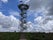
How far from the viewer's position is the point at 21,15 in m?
19.8

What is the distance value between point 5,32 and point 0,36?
92 cm

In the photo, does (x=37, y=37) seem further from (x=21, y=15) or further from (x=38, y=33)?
(x=21, y=15)

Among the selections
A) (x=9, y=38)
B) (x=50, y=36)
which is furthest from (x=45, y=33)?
(x=9, y=38)

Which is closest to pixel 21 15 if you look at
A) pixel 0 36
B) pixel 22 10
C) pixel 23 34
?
pixel 22 10

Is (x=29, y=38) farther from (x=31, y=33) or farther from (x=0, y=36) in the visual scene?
(x=0, y=36)

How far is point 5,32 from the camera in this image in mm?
16781

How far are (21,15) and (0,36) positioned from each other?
5256 mm

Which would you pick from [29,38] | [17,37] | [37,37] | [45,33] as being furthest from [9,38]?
[45,33]

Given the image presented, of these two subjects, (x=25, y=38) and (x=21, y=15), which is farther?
(x=21, y=15)

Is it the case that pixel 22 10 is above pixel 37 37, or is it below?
above

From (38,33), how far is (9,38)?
12.4 ft

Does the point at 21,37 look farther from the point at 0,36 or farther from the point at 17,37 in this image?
the point at 0,36

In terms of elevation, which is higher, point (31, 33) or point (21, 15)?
point (21, 15)

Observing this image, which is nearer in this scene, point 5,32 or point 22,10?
point 5,32
